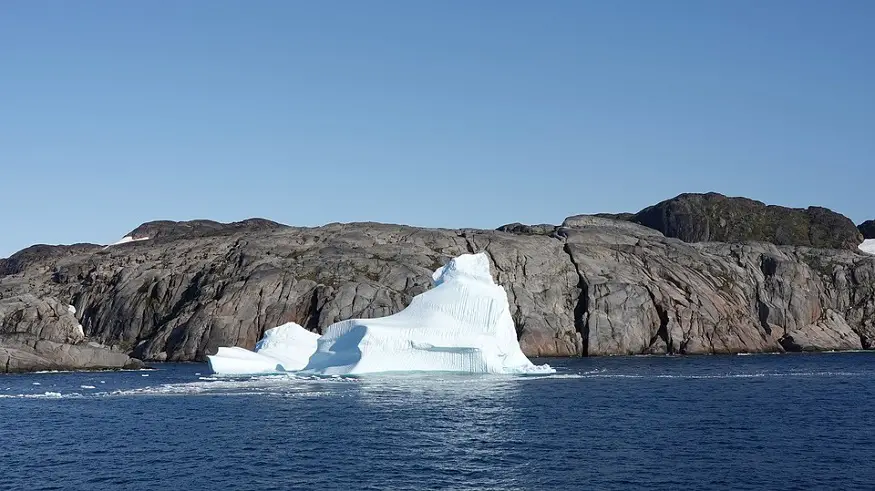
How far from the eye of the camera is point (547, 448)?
4066 cm

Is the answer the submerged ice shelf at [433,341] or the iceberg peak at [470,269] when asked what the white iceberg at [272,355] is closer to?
the submerged ice shelf at [433,341]

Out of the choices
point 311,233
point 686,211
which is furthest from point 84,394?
point 686,211

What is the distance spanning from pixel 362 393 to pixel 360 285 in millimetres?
48255

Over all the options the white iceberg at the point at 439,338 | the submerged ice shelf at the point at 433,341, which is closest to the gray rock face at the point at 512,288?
the submerged ice shelf at the point at 433,341

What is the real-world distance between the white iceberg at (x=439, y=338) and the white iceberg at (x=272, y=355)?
286cm

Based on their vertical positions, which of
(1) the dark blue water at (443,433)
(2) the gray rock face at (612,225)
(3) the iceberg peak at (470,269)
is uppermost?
(2) the gray rock face at (612,225)

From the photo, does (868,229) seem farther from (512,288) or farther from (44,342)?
(44,342)

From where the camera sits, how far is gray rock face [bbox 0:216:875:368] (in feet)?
362

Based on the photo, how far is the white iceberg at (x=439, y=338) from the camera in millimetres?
73438

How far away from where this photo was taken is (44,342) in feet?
298

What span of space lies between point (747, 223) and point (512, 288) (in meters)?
73.9

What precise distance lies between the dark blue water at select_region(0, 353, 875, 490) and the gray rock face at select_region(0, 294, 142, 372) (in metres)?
14.2

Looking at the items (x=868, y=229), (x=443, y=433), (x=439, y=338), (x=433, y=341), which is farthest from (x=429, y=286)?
(x=868, y=229)

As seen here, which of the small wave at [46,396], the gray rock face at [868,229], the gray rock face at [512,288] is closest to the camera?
the small wave at [46,396]
